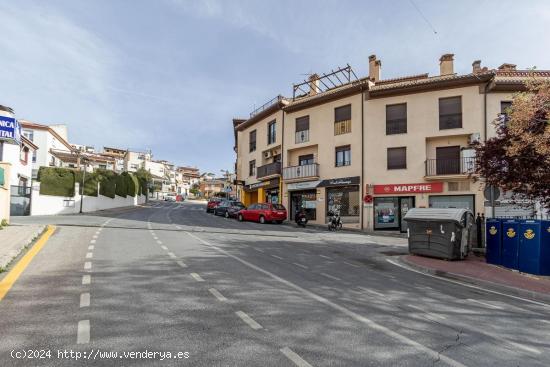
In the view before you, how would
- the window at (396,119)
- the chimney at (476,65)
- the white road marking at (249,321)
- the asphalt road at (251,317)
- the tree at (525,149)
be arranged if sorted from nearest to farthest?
the asphalt road at (251,317)
the white road marking at (249,321)
the tree at (525,149)
the window at (396,119)
the chimney at (476,65)

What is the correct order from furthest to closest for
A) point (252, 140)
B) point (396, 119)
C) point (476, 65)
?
point (252, 140) < point (476, 65) < point (396, 119)

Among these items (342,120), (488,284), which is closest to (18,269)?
(488,284)

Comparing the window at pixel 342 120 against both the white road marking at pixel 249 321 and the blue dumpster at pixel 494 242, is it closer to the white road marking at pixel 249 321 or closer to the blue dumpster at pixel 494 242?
the blue dumpster at pixel 494 242

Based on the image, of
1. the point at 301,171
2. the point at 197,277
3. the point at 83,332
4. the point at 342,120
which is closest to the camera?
the point at 83,332

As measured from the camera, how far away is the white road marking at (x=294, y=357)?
3.48 meters

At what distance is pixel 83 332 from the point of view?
4.02 m

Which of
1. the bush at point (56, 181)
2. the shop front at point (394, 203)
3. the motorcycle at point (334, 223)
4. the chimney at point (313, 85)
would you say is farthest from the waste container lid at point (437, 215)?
the bush at point (56, 181)

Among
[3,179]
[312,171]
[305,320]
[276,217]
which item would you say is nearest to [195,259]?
[305,320]

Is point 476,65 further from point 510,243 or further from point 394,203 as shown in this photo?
point 510,243

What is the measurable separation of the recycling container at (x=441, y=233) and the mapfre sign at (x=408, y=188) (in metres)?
10.4

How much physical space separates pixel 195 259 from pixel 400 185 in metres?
17.5

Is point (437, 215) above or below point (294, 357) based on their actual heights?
above

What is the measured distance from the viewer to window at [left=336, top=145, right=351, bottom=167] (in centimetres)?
2580

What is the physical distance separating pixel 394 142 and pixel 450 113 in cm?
373
